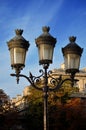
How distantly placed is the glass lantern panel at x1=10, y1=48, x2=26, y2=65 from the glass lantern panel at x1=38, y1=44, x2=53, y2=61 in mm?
507

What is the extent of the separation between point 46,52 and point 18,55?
836 millimetres

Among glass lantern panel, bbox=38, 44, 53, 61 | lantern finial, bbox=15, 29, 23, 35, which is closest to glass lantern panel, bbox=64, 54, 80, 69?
glass lantern panel, bbox=38, 44, 53, 61

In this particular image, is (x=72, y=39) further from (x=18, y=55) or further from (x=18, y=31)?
(x=18, y=55)

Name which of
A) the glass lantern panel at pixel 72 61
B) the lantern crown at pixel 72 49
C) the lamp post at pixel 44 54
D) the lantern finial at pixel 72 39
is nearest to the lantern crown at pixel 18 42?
the lamp post at pixel 44 54

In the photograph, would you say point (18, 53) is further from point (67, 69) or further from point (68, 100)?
point (68, 100)

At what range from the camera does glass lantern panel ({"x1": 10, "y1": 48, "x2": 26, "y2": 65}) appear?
1406 centimetres

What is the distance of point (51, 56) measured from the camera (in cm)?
1411

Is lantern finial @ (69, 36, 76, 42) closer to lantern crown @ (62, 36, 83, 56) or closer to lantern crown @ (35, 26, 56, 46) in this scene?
lantern crown @ (62, 36, 83, 56)

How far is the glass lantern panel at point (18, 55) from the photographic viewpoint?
1406 centimetres

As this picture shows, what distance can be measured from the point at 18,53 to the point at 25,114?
5083 cm

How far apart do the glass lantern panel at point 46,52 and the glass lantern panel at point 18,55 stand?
1.66 ft

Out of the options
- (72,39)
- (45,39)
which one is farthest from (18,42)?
(72,39)

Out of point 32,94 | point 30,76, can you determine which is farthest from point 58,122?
point 30,76

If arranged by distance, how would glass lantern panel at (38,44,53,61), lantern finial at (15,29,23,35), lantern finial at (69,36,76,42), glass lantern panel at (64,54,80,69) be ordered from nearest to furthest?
glass lantern panel at (38,44,53,61)
glass lantern panel at (64,54,80,69)
lantern finial at (15,29,23,35)
lantern finial at (69,36,76,42)
